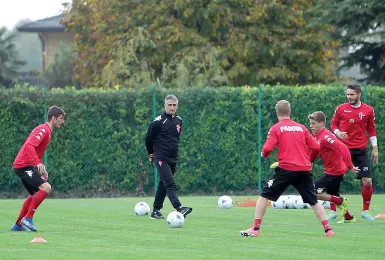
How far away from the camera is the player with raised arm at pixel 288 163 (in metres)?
13.4

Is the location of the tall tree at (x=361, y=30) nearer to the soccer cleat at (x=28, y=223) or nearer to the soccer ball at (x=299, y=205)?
the soccer ball at (x=299, y=205)

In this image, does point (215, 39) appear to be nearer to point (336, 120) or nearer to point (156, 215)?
point (336, 120)

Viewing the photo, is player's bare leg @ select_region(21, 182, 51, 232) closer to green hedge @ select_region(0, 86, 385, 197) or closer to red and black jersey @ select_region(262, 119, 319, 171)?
red and black jersey @ select_region(262, 119, 319, 171)

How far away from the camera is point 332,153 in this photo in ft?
52.3

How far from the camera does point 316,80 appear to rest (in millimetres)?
41125

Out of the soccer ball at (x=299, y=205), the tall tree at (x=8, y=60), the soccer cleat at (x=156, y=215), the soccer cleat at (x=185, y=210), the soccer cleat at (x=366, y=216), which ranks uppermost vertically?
the soccer cleat at (x=185, y=210)

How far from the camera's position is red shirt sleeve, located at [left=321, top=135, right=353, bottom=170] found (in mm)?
14812

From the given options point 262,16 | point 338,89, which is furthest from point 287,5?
point 338,89

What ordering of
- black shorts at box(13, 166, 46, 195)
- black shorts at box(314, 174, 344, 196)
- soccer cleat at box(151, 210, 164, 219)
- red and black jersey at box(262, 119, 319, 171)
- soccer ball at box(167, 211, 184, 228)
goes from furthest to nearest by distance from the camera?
soccer cleat at box(151, 210, 164, 219) → black shorts at box(314, 174, 344, 196) → soccer ball at box(167, 211, 184, 228) → black shorts at box(13, 166, 46, 195) → red and black jersey at box(262, 119, 319, 171)

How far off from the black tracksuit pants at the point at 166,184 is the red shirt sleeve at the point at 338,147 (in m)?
2.69

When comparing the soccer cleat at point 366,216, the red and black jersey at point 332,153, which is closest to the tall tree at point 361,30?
the soccer cleat at point 366,216

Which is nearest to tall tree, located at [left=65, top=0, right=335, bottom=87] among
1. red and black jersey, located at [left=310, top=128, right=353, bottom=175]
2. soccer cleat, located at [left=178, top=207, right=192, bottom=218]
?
soccer cleat, located at [left=178, top=207, right=192, bottom=218]

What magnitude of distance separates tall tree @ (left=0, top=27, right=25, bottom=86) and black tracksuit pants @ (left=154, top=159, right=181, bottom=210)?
121 ft

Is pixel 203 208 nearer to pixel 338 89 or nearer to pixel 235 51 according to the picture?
pixel 338 89
